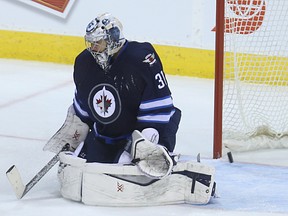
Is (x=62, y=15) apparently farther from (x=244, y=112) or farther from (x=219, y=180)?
(x=219, y=180)

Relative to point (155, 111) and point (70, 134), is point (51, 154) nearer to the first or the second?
point (70, 134)

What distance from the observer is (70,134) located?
2.62 m

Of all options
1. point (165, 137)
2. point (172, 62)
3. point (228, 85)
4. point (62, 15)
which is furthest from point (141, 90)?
point (62, 15)

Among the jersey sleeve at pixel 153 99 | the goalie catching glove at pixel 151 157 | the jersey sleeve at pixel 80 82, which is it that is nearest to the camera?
the goalie catching glove at pixel 151 157

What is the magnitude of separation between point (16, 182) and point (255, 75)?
1.46m

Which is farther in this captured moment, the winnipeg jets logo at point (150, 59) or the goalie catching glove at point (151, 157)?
the winnipeg jets logo at point (150, 59)

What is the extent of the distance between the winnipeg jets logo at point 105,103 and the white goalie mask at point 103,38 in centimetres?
9

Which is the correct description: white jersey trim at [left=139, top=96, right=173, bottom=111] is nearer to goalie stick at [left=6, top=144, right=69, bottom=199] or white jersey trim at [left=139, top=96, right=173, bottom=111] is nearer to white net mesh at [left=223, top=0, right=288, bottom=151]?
goalie stick at [left=6, top=144, right=69, bottom=199]

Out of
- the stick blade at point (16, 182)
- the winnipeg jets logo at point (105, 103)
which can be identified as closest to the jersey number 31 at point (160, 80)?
the winnipeg jets logo at point (105, 103)

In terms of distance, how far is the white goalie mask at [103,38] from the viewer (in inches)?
95.8

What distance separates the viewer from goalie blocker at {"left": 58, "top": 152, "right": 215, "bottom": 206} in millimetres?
2406

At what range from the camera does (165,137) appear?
Answer: 2467 mm

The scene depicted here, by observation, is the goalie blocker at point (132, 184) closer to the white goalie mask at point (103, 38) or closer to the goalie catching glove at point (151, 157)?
the goalie catching glove at point (151, 157)

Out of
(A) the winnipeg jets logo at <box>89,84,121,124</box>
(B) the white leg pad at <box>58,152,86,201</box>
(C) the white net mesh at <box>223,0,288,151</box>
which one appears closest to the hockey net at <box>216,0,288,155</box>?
(C) the white net mesh at <box>223,0,288,151</box>
